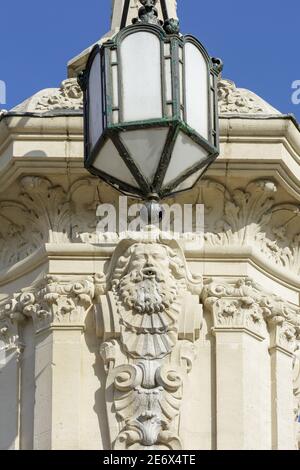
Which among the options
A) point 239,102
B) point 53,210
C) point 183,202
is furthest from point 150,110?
point 239,102

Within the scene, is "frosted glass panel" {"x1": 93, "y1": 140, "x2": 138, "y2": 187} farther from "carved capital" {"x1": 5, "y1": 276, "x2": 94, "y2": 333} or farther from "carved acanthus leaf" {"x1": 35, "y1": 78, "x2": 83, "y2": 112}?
"carved acanthus leaf" {"x1": 35, "y1": 78, "x2": 83, "y2": 112}

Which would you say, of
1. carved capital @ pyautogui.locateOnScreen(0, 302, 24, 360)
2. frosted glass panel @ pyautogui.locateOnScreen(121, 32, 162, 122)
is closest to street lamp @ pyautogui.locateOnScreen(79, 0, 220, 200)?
frosted glass panel @ pyautogui.locateOnScreen(121, 32, 162, 122)

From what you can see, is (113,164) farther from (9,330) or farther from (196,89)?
(9,330)

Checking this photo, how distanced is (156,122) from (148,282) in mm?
3176

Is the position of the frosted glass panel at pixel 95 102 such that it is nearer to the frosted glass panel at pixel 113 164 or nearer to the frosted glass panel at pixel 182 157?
the frosted glass panel at pixel 113 164

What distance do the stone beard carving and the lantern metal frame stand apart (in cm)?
244

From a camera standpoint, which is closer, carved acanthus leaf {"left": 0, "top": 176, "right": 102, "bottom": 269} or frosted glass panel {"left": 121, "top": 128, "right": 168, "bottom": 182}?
frosted glass panel {"left": 121, "top": 128, "right": 168, "bottom": 182}

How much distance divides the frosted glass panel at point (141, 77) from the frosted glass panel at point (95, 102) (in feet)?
0.64

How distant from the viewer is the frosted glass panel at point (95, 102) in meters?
15.5

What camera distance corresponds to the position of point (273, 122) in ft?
61.0

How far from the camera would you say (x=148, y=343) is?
17984 millimetres

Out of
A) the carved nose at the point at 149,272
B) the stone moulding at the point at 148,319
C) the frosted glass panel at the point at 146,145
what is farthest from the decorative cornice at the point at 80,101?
the frosted glass panel at the point at 146,145

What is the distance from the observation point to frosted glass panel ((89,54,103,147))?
15523 millimetres

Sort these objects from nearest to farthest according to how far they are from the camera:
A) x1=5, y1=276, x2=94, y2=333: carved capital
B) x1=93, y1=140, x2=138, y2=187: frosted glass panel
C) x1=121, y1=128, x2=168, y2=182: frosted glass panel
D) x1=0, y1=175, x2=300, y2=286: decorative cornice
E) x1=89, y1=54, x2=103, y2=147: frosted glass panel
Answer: x1=121, y1=128, x2=168, y2=182: frosted glass panel
x1=93, y1=140, x2=138, y2=187: frosted glass panel
x1=89, y1=54, x2=103, y2=147: frosted glass panel
x1=5, y1=276, x2=94, y2=333: carved capital
x1=0, y1=175, x2=300, y2=286: decorative cornice
